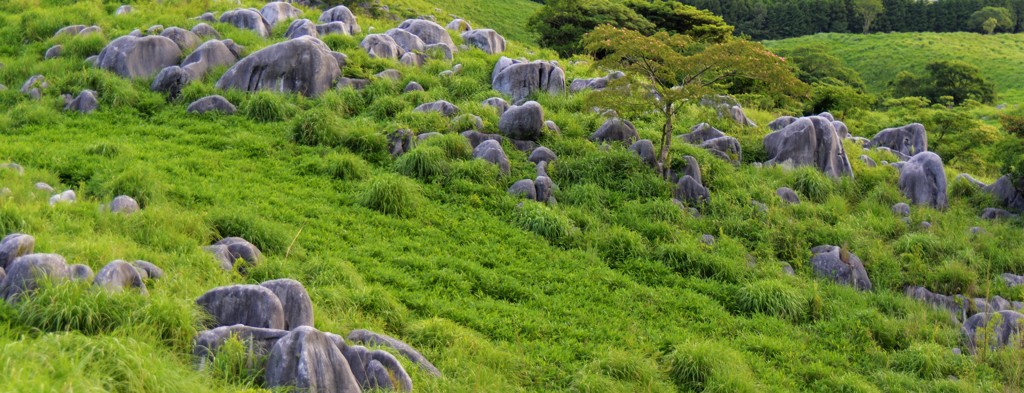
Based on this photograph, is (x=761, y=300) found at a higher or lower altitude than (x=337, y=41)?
lower

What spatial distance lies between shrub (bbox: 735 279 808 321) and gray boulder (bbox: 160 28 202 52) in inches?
615

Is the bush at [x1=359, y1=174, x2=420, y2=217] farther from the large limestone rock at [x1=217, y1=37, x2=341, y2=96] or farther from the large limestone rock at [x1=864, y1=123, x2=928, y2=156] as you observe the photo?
the large limestone rock at [x1=864, y1=123, x2=928, y2=156]

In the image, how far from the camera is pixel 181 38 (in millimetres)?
19672

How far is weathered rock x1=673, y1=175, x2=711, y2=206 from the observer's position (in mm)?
15828

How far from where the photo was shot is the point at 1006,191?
1812 cm

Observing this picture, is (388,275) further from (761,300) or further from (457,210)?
(761,300)

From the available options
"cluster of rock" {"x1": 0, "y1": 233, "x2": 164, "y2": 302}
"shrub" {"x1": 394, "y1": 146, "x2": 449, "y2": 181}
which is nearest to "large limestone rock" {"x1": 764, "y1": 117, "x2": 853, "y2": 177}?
"shrub" {"x1": 394, "y1": 146, "x2": 449, "y2": 181}

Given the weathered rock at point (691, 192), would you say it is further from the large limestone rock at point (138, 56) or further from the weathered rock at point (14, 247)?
the large limestone rock at point (138, 56)

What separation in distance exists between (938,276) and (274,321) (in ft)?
41.1

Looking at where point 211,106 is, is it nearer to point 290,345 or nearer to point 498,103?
point 498,103

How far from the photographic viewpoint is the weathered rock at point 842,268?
13.7 m

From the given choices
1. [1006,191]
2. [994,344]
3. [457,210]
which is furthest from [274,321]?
[1006,191]

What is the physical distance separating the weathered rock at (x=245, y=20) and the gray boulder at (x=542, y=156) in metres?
10.5

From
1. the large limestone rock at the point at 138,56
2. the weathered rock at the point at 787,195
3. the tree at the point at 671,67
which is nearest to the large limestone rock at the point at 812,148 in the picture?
the weathered rock at the point at 787,195
